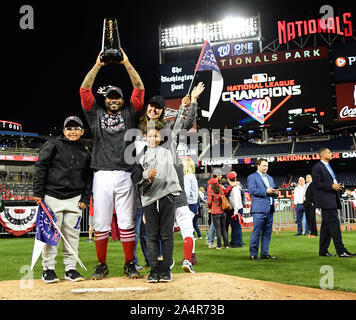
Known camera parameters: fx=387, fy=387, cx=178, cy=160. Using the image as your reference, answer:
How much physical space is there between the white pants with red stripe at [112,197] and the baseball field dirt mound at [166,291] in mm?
658

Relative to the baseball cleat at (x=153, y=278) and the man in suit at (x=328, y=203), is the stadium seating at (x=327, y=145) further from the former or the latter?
the baseball cleat at (x=153, y=278)

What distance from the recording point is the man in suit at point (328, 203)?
7.05m

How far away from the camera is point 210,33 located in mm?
36500

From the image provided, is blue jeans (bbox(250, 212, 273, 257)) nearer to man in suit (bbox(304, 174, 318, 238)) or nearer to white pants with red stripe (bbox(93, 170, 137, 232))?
white pants with red stripe (bbox(93, 170, 137, 232))

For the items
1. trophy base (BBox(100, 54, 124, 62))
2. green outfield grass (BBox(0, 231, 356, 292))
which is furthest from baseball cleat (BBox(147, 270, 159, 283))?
trophy base (BBox(100, 54, 124, 62))

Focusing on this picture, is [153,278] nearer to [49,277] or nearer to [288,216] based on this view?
[49,277]

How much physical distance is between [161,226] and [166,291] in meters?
0.89

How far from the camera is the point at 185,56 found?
40.1 metres

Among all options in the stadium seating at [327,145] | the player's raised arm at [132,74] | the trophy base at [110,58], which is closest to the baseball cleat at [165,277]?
the player's raised arm at [132,74]

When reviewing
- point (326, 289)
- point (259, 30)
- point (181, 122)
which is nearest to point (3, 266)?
point (181, 122)

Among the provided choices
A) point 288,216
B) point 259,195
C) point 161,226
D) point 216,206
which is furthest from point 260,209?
point 288,216

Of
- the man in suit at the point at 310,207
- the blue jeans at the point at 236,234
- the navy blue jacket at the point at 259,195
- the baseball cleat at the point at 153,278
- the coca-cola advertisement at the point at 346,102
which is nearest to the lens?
the baseball cleat at the point at 153,278
